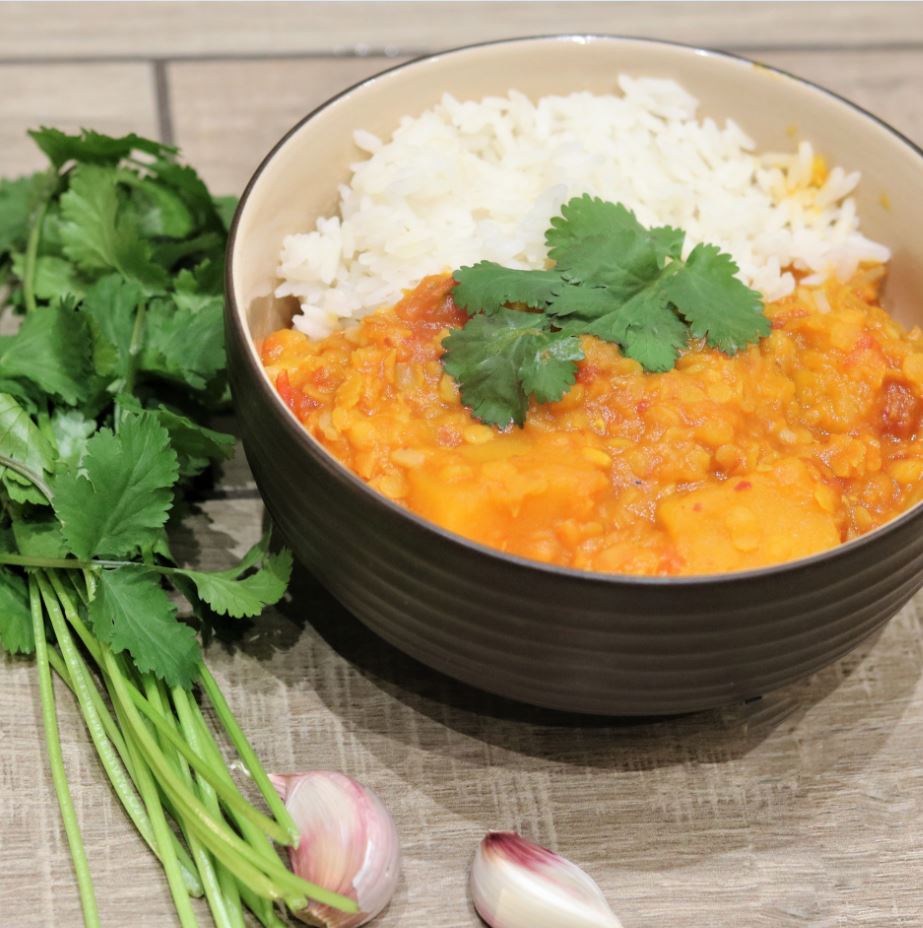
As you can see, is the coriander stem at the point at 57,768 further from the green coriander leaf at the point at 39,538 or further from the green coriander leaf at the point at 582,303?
the green coriander leaf at the point at 582,303

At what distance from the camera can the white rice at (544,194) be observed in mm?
1907

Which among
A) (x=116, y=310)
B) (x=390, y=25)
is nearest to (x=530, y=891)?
(x=116, y=310)

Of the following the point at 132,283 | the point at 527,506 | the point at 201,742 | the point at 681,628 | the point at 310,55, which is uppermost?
the point at 310,55

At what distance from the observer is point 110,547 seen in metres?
1.70

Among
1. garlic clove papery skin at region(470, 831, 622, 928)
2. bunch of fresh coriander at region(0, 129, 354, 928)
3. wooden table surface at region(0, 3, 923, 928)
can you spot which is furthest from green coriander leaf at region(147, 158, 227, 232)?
garlic clove papery skin at region(470, 831, 622, 928)

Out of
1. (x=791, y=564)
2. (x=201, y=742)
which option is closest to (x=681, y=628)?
(x=791, y=564)

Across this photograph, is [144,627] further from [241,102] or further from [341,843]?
[241,102]

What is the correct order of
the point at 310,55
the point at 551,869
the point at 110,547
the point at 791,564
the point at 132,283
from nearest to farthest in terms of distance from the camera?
the point at 791,564
the point at 551,869
the point at 110,547
the point at 132,283
the point at 310,55

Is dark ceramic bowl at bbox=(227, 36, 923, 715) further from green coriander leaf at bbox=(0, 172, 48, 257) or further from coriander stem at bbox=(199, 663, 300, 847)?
green coriander leaf at bbox=(0, 172, 48, 257)

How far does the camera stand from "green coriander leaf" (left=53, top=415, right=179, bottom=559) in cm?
168

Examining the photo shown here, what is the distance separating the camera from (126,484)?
1.71m

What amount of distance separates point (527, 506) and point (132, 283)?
848 mm

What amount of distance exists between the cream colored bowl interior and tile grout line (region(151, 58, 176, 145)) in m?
0.70

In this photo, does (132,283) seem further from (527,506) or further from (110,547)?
(527,506)
